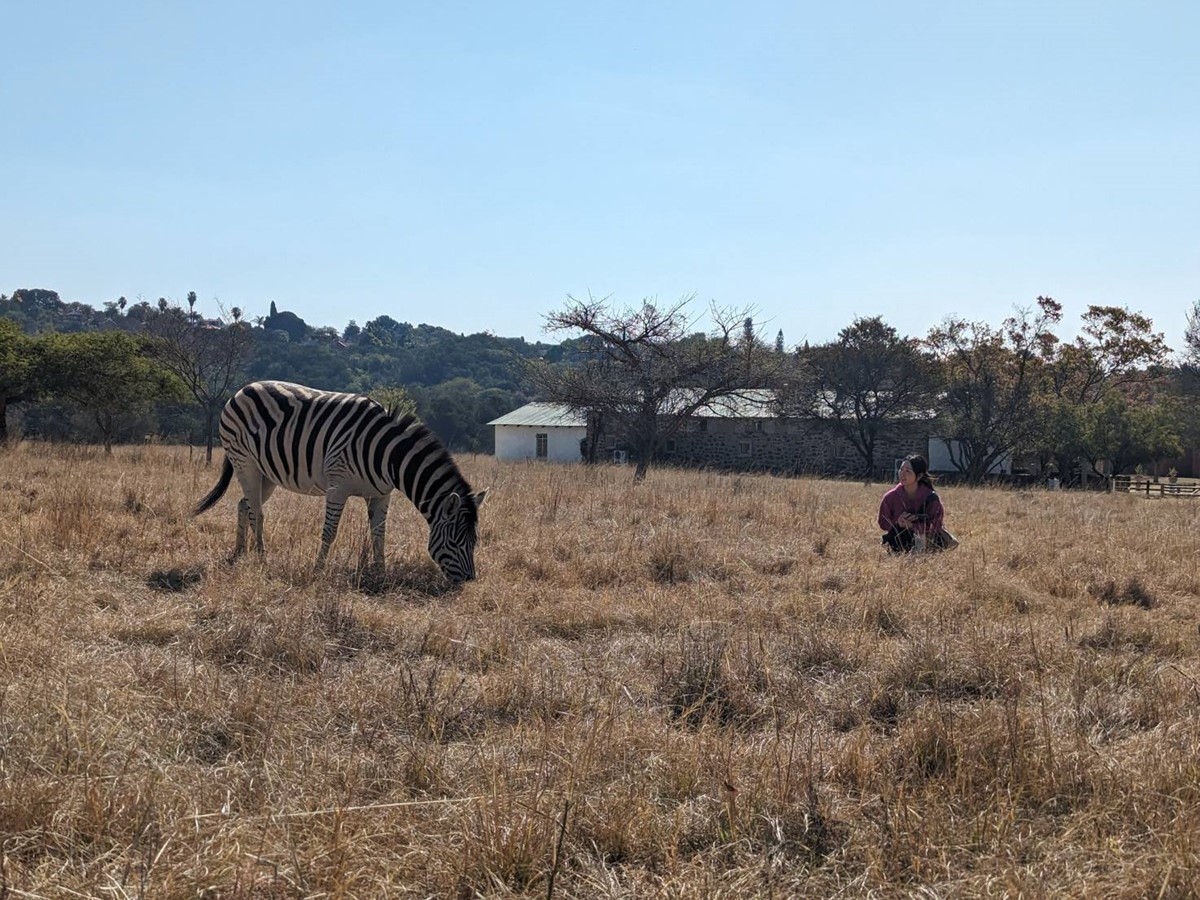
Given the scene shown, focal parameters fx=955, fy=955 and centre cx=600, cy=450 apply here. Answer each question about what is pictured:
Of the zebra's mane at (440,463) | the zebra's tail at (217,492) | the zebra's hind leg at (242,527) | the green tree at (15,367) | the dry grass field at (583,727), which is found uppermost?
the green tree at (15,367)

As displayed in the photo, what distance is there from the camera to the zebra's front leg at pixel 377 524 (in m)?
8.31

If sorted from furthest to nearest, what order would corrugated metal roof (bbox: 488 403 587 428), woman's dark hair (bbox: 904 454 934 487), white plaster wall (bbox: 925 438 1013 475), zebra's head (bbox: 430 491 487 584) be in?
corrugated metal roof (bbox: 488 403 587 428), white plaster wall (bbox: 925 438 1013 475), woman's dark hair (bbox: 904 454 934 487), zebra's head (bbox: 430 491 487 584)

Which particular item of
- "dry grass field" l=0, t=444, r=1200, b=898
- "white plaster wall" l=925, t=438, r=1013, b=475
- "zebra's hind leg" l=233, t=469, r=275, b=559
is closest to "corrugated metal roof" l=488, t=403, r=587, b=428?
"white plaster wall" l=925, t=438, r=1013, b=475

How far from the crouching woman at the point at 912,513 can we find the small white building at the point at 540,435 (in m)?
40.2

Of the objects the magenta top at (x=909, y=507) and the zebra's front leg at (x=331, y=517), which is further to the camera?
the magenta top at (x=909, y=507)

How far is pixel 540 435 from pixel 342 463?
43.0 meters

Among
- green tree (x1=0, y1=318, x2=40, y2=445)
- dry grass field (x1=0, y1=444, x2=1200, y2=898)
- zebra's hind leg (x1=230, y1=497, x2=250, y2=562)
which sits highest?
green tree (x1=0, y1=318, x2=40, y2=445)

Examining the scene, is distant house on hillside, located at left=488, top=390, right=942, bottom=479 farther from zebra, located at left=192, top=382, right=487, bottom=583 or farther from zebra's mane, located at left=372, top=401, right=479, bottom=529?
zebra's mane, located at left=372, top=401, right=479, bottom=529

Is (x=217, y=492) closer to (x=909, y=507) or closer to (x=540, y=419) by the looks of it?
(x=909, y=507)

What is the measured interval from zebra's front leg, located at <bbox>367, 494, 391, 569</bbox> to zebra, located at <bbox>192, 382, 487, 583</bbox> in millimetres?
10

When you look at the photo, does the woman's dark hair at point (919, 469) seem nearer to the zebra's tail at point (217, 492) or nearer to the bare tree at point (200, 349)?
the zebra's tail at point (217, 492)

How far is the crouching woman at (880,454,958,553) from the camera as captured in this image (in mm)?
9774

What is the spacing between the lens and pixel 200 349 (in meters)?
24.7

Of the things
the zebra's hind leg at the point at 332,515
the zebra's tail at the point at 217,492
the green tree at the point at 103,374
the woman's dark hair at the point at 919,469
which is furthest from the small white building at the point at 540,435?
the zebra's hind leg at the point at 332,515
